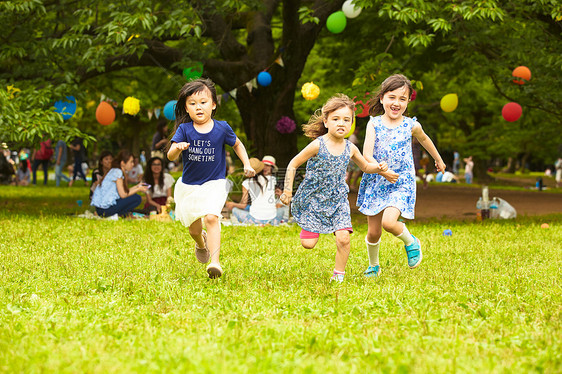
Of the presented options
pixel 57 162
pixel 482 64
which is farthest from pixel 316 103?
pixel 482 64

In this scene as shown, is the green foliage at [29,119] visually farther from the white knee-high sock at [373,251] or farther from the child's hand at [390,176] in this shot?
the child's hand at [390,176]

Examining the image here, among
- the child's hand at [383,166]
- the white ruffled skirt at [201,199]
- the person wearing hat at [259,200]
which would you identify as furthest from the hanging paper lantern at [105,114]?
the child's hand at [383,166]

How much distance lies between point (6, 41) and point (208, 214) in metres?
8.92

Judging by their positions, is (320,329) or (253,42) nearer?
(320,329)

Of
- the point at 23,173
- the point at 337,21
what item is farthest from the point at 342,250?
the point at 23,173

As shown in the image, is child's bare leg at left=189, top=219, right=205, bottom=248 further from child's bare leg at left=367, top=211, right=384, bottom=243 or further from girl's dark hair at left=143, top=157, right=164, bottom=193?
girl's dark hair at left=143, top=157, right=164, bottom=193

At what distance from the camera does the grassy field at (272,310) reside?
3.70 m

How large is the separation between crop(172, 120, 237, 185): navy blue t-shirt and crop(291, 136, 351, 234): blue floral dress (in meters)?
0.84

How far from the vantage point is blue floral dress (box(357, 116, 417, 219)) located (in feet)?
21.4

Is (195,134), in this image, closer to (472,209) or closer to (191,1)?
(191,1)

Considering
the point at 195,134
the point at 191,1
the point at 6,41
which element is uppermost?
the point at 191,1

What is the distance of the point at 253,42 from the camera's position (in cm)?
1573

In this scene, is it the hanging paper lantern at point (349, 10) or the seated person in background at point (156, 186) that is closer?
the seated person in background at point (156, 186)

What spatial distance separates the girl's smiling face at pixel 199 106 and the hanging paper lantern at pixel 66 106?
7.24m
